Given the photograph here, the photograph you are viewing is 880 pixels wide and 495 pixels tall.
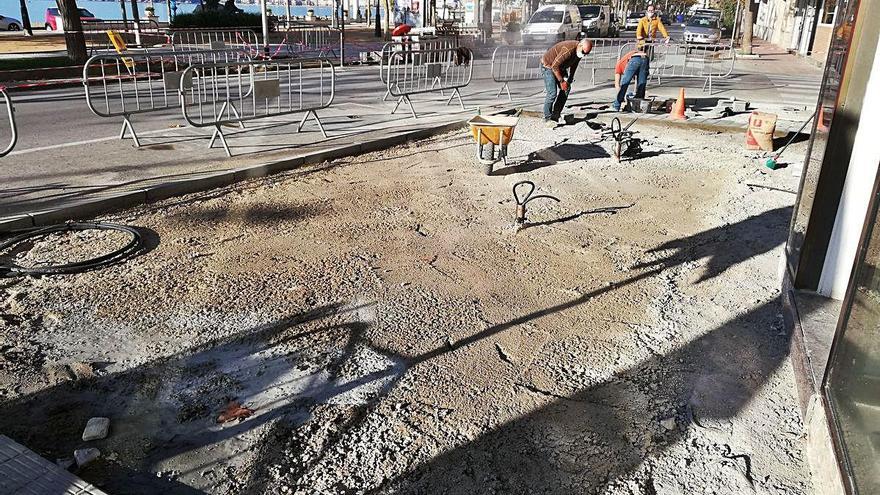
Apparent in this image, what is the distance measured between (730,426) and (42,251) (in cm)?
557

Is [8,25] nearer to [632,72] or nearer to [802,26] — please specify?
[632,72]

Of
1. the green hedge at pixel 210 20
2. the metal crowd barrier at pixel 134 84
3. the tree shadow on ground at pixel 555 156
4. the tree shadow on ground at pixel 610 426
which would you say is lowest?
the tree shadow on ground at pixel 610 426

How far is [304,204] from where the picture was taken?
7438 mm

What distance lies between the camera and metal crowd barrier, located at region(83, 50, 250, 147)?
9723 mm

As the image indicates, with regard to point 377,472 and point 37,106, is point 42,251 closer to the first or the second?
point 377,472

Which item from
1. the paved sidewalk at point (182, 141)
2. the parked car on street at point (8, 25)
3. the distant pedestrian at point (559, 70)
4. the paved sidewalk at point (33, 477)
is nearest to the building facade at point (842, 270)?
the paved sidewalk at point (33, 477)

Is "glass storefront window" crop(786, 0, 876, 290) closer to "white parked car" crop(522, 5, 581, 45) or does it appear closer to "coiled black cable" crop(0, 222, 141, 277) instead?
"coiled black cable" crop(0, 222, 141, 277)

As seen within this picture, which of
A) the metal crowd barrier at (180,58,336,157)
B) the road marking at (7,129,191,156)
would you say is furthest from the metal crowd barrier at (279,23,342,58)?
the road marking at (7,129,191,156)

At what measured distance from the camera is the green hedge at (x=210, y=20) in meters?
31.3

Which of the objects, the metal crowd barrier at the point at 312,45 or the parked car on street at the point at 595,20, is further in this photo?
the parked car on street at the point at 595,20

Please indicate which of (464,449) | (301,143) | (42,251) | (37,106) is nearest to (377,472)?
(464,449)

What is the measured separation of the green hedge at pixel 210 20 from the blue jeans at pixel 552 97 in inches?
920

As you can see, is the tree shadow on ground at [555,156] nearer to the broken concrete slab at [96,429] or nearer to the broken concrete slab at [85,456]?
the broken concrete slab at [96,429]

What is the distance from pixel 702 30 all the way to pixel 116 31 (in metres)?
30.1
